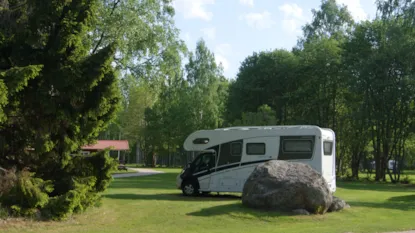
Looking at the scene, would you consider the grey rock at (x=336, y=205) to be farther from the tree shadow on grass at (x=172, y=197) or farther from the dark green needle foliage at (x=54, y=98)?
the dark green needle foliage at (x=54, y=98)

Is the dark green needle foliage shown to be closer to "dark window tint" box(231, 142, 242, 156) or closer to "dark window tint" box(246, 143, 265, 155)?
"dark window tint" box(231, 142, 242, 156)

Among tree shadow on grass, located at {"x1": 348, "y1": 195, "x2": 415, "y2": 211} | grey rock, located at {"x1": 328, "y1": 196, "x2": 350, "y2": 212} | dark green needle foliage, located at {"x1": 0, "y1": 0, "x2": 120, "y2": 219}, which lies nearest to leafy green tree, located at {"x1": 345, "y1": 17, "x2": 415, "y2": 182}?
tree shadow on grass, located at {"x1": 348, "y1": 195, "x2": 415, "y2": 211}

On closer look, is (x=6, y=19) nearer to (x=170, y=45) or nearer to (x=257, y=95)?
(x=170, y=45)

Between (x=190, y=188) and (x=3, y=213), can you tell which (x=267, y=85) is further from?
(x=3, y=213)

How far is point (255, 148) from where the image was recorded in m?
19.5

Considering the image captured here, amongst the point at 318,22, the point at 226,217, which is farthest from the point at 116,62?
the point at 318,22

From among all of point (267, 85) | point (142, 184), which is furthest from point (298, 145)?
Answer: point (267, 85)

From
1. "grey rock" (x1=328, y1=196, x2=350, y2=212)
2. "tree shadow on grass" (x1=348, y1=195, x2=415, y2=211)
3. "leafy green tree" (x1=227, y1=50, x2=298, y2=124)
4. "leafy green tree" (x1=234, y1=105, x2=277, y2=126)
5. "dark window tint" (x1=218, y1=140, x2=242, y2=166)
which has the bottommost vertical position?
"tree shadow on grass" (x1=348, y1=195, x2=415, y2=211)

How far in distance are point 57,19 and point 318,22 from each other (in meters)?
45.0

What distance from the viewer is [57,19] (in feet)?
43.8

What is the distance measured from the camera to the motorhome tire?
65.6 ft

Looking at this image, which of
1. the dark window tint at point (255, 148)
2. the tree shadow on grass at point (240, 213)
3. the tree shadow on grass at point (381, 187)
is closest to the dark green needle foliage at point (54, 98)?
the tree shadow on grass at point (240, 213)

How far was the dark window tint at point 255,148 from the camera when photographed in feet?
63.7

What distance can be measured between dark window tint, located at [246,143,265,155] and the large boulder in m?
3.71
